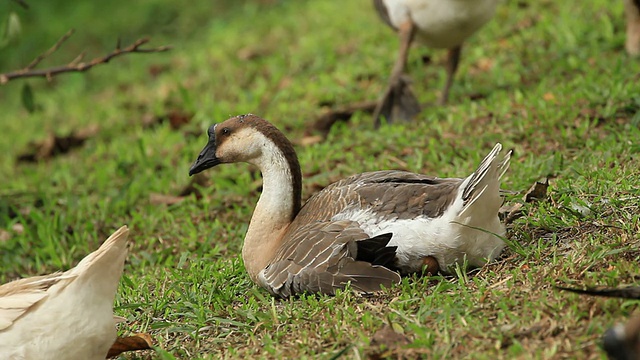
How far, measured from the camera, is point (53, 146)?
7.25 meters

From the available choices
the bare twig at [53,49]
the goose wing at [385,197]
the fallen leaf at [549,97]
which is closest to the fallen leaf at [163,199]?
the bare twig at [53,49]

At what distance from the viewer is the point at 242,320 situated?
3502mm

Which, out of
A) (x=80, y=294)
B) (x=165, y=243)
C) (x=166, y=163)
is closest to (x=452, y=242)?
(x=80, y=294)

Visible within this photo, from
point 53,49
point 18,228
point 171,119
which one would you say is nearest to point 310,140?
point 171,119

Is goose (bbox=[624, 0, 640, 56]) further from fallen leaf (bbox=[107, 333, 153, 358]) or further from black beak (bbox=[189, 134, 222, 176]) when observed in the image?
fallen leaf (bbox=[107, 333, 153, 358])

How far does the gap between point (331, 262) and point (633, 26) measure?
3.90 m

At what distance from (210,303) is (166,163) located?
2.72m

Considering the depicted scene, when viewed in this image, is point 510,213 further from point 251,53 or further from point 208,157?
point 251,53

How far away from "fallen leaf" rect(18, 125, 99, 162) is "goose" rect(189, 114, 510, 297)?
3.76 m

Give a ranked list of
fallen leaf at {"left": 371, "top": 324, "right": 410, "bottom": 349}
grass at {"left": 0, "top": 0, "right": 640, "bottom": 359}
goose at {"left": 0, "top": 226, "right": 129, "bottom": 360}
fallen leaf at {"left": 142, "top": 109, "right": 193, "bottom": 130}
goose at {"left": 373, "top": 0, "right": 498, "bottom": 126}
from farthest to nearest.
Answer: fallen leaf at {"left": 142, "top": 109, "right": 193, "bottom": 130}
goose at {"left": 373, "top": 0, "right": 498, "bottom": 126}
grass at {"left": 0, "top": 0, "right": 640, "bottom": 359}
goose at {"left": 0, "top": 226, "right": 129, "bottom": 360}
fallen leaf at {"left": 371, "top": 324, "right": 410, "bottom": 349}

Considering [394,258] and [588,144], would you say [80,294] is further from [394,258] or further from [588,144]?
[588,144]

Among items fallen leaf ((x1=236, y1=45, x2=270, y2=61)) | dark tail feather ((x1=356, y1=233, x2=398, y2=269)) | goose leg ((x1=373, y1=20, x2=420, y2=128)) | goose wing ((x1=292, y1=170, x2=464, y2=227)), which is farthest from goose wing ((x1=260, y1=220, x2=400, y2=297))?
fallen leaf ((x1=236, y1=45, x2=270, y2=61))

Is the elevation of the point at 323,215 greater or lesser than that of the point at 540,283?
greater

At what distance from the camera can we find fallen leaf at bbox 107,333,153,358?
331 centimetres
